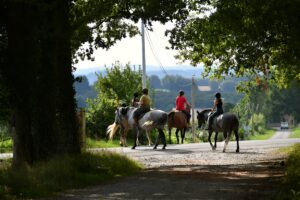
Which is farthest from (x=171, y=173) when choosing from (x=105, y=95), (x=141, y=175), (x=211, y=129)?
(x=105, y=95)

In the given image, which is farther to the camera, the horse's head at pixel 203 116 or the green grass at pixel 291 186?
the horse's head at pixel 203 116

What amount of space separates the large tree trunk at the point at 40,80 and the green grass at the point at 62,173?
2.78ft

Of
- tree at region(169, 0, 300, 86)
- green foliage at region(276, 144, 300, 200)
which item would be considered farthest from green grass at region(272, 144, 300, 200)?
tree at region(169, 0, 300, 86)

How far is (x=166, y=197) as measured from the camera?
13062 millimetres

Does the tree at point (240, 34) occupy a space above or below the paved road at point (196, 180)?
above

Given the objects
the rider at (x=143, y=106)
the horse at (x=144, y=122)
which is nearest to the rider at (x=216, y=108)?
the horse at (x=144, y=122)

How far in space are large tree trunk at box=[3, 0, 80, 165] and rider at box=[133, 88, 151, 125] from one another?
10.2 metres

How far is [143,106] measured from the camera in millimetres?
29734

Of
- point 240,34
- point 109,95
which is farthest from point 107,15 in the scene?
point 109,95

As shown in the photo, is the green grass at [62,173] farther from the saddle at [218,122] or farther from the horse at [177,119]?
the horse at [177,119]

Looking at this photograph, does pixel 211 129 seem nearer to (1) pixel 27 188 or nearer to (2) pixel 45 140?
(2) pixel 45 140

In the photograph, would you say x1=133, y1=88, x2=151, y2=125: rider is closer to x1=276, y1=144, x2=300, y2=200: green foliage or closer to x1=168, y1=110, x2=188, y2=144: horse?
x1=168, y1=110, x2=188, y2=144: horse

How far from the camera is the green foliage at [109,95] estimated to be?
43.9m

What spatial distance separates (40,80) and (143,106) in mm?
11350
